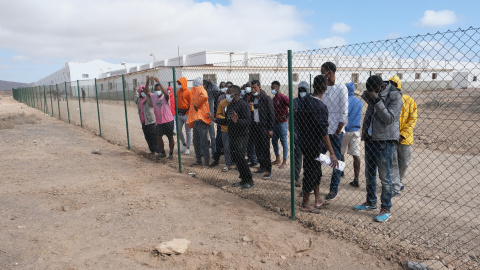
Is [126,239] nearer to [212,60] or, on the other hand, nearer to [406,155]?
[406,155]

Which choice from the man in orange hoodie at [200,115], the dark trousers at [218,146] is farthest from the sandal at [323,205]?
the dark trousers at [218,146]

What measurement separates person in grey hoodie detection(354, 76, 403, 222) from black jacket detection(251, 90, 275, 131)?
189 cm

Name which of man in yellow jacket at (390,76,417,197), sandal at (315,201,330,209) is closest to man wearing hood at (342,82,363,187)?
man in yellow jacket at (390,76,417,197)

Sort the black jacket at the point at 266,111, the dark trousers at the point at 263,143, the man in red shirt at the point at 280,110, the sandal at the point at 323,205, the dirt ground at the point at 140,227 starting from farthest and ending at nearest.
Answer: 1. the man in red shirt at the point at 280,110
2. the dark trousers at the point at 263,143
3. the black jacket at the point at 266,111
4. the sandal at the point at 323,205
5. the dirt ground at the point at 140,227

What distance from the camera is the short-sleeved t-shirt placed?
686 cm

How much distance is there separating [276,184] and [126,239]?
2.62 metres

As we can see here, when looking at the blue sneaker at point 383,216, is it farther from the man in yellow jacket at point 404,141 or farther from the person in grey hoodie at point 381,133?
the man in yellow jacket at point 404,141

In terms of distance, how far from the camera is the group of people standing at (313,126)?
3.63 meters

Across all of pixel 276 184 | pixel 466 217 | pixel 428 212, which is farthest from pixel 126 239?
pixel 466 217

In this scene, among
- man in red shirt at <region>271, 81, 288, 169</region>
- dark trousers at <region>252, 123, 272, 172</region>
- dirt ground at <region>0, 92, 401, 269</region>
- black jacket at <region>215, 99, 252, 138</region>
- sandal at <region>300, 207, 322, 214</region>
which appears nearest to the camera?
dirt ground at <region>0, 92, 401, 269</region>

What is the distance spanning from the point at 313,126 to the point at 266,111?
1.84 meters

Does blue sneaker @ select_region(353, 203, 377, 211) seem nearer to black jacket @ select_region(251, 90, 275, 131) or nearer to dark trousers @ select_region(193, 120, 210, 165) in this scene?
black jacket @ select_region(251, 90, 275, 131)

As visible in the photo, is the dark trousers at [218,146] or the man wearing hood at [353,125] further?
the dark trousers at [218,146]

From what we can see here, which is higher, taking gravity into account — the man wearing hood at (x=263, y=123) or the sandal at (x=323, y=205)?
the man wearing hood at (x=263, y=123)
